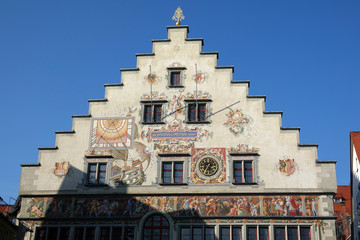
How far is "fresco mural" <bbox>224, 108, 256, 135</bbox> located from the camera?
2334cm

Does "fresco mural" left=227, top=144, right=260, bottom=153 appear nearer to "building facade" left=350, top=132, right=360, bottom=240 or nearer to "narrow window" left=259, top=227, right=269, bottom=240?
"narrow window" left=259, top=227, right=269, bottom=240

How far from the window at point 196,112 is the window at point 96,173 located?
4549 millimetres

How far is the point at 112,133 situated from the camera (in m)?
24.1

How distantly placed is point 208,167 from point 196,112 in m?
2.77

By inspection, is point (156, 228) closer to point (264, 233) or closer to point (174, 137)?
point (174, 137)

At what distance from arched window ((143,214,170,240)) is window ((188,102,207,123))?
4715 mm

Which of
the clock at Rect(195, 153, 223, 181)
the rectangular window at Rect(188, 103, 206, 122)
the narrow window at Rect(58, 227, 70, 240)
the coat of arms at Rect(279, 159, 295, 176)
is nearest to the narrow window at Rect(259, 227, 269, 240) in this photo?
the coat of arms at Rect(279, 159, 295, 176)

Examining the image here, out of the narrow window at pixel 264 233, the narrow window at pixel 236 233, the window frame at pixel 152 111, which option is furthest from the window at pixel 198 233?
the window frame at pixel 152 111

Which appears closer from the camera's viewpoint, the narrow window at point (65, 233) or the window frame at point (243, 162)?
the narrow window at point (65, 233)

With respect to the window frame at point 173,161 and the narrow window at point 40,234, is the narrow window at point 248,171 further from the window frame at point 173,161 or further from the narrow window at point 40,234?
the narrow window at point 40,234

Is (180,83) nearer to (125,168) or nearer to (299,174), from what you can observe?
(125,168)

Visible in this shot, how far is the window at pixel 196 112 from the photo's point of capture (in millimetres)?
23969

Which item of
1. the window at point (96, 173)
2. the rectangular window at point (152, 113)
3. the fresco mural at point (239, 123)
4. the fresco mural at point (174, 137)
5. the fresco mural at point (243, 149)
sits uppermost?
the rectangular window at point (152, 113)

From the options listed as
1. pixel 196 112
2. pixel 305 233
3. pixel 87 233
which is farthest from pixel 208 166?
pixel 87 233
